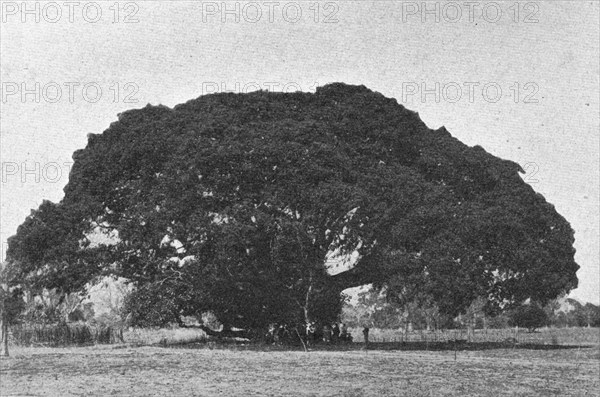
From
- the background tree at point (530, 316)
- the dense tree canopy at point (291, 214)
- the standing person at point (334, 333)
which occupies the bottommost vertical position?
the background tree at point (530, 316)

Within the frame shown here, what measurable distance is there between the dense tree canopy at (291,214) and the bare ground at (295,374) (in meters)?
4.86

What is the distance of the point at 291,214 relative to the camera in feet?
91.2

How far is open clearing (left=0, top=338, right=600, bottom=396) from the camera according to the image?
1340 centimetres

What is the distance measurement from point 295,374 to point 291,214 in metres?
12.0

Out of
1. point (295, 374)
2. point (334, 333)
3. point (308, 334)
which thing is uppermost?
point (295, 374)

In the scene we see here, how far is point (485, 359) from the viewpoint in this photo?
21516mm

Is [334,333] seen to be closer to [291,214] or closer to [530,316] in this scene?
[291,214]

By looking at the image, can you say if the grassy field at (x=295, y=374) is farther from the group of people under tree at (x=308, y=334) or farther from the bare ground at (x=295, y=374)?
the group of people under tree at (x=308, y=334)

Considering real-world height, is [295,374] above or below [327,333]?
above

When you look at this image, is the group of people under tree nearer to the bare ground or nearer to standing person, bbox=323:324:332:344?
standing person, bbox=323:324:332:344

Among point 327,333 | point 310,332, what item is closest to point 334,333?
point 327,333

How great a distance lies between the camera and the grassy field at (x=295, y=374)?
1341 cm

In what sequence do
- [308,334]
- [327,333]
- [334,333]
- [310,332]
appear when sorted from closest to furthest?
[308,334], [310,332], [327,333], [334,333]

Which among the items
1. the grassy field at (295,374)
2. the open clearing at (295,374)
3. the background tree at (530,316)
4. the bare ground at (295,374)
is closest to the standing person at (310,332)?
the grassy field at (295,374)
